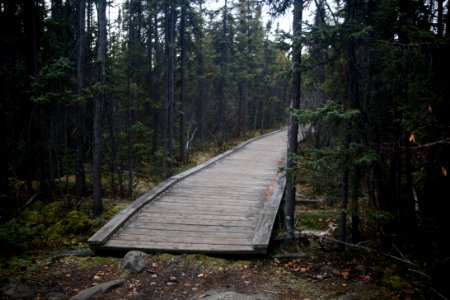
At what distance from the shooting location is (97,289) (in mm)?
4766

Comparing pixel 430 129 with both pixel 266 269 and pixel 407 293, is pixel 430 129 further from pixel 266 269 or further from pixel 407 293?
pixel 266 269

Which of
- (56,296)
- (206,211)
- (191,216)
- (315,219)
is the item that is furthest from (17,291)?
(315,219)

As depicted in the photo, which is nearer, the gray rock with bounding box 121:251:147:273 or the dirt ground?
the dirt ground

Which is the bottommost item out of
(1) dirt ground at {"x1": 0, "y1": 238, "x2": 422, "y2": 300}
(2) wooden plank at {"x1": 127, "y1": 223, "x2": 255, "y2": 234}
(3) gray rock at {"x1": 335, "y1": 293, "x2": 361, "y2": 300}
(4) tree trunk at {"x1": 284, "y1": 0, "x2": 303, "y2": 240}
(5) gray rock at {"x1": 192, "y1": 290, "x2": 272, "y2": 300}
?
(1) dirt ground at {"x1": 0, "y1": 238, "x2": 422, "y2": 300}

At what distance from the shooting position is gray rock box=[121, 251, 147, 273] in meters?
5.49

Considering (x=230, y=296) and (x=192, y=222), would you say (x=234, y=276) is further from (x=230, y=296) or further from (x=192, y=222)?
(x=192, y=222)

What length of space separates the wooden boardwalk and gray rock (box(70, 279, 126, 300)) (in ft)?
3.57

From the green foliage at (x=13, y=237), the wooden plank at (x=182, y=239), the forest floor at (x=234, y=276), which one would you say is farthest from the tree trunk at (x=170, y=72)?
the forest floor at (x=234, y=276)

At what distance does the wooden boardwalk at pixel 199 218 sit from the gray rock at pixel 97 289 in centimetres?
109

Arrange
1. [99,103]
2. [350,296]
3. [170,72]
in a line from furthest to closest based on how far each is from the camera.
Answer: [170,72] → [99,103] → [350,296]

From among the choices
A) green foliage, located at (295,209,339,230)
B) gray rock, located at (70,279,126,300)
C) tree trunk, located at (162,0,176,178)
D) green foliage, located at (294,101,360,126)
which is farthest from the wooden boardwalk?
tree trunk, located at (162,0,176,178)

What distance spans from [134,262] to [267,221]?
295 cm

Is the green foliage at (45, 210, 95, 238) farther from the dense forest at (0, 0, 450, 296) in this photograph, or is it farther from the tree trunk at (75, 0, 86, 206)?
the tree trunk at (75, 0, 86, 206)

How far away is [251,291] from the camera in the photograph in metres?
4.91
